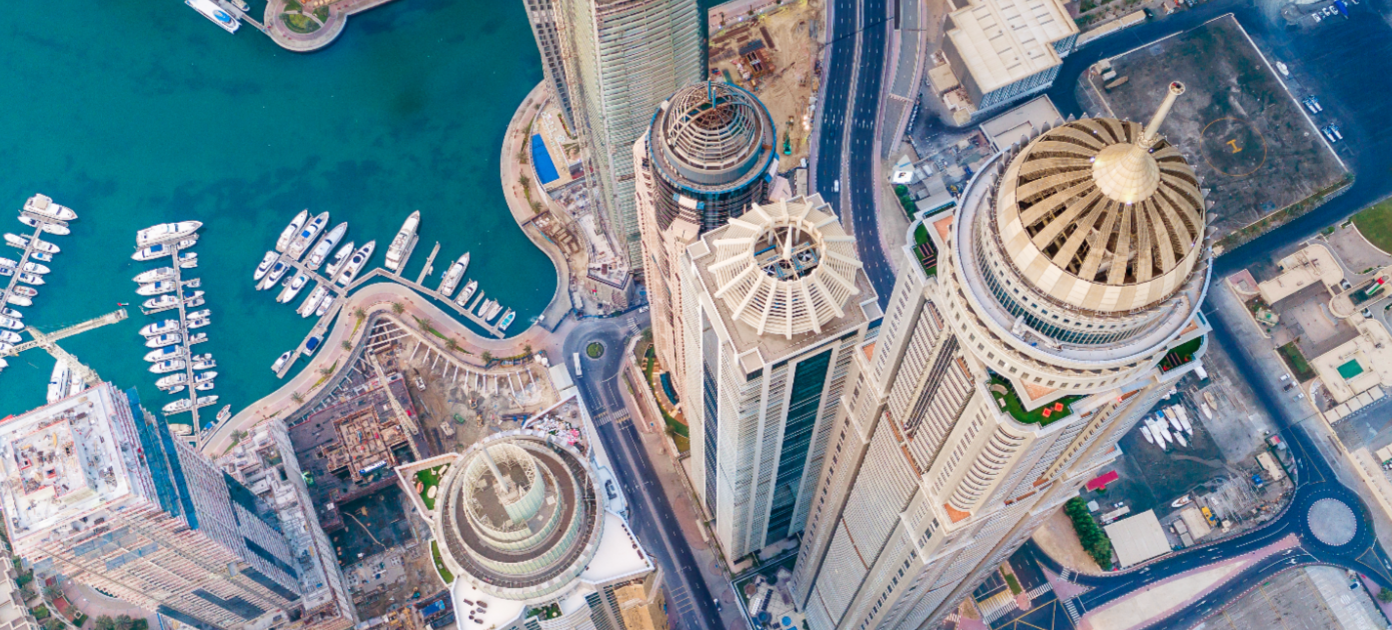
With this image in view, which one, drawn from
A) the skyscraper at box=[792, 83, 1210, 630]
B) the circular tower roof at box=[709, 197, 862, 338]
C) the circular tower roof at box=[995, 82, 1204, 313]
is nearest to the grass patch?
the skyscraper at box=[792, 83, 1210, 630]

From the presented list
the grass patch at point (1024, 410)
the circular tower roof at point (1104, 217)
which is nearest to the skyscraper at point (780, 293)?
the grass patch at point (1024, 410)

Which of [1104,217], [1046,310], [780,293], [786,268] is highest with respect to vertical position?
[786,268]

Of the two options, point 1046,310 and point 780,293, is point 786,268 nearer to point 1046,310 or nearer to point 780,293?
point 780,293

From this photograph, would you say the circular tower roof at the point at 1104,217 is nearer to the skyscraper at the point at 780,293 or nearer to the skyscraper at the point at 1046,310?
the skyscraper at the point at 1046,310

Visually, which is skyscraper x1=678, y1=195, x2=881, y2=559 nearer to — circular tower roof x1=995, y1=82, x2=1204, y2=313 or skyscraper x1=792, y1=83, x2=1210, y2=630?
skyscraper x1=792, y1=83, x2=1210, y2=630

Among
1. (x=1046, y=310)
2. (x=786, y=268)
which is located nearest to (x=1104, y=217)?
(x=1046, y=310)

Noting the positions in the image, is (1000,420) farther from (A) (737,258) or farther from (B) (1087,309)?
(A) (737,258)
